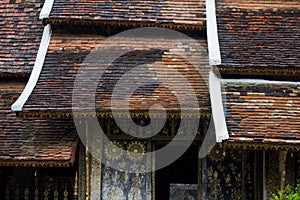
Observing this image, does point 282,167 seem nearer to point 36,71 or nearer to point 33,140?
point 33,140

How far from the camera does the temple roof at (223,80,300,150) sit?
32.5 ft

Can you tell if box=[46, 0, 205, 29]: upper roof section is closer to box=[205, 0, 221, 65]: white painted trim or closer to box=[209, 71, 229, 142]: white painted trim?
box=[205, 0, 221, 65]: white painted trim

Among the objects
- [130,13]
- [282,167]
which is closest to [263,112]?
[282,167]

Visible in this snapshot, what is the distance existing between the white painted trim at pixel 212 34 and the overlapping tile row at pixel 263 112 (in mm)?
459

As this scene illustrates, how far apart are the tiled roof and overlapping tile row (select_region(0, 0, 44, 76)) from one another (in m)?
0.57

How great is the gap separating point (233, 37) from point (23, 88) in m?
3.81

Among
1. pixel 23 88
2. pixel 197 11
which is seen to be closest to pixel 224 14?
pixel 197 11

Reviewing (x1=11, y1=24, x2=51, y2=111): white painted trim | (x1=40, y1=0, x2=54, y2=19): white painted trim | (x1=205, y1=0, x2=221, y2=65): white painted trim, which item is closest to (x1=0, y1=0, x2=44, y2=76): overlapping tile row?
(x1=11, y1=24, x2=51, y2=111): white painted trim

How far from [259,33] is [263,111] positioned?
209cm

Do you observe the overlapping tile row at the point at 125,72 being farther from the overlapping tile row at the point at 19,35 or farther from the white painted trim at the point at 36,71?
the overlapping tile row at the point at 19,35

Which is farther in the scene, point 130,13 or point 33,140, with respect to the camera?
point 130,13

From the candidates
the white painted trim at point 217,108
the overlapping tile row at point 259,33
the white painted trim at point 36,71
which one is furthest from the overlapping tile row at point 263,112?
the white painted trim at point 36,71

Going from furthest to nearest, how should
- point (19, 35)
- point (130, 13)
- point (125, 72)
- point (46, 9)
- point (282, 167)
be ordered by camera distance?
point (19, 35) → point (130, 13) → point (46, 9) → point (125, 72) → point (282, 167)

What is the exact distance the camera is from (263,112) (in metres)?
10.4
